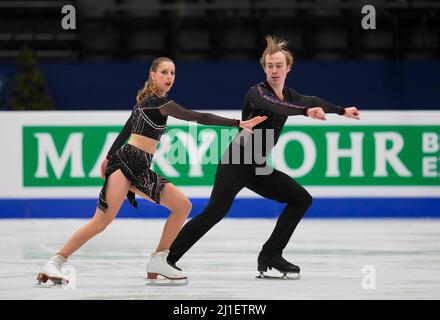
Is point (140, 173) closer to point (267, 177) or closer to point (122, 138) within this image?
point (122, 138)

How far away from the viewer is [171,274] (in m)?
6.35

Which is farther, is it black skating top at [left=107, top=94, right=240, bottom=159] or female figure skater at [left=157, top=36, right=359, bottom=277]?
female figure skater at [left=157, top=36, right=359, bottom=277]

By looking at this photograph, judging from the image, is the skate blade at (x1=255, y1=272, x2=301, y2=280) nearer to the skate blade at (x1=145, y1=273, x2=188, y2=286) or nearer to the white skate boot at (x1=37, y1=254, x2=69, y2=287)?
the skate blade at (x1=145, y1=273, x2=188, y2=286)

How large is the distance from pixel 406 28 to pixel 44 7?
18.6 ft

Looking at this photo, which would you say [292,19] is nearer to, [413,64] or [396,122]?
[413,64]

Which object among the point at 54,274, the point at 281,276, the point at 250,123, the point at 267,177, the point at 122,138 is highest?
the point at 250,123

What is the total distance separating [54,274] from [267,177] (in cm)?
149

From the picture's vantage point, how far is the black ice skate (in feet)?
21.6

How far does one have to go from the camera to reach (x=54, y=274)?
6141 millimetres

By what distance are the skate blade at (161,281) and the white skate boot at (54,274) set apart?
1.76 ft

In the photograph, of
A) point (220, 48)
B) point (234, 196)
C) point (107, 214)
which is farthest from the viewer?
point (220, 48)

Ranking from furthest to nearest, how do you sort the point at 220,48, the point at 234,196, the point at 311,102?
1. the point at 220,48
2. the point at 311,102
3. the point at 234,196

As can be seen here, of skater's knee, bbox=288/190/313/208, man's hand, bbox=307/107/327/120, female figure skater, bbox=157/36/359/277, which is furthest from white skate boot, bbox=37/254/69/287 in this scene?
man's hand, bbox=307/107/327/120

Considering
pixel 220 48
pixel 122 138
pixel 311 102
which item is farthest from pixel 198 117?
pixel 220 48
